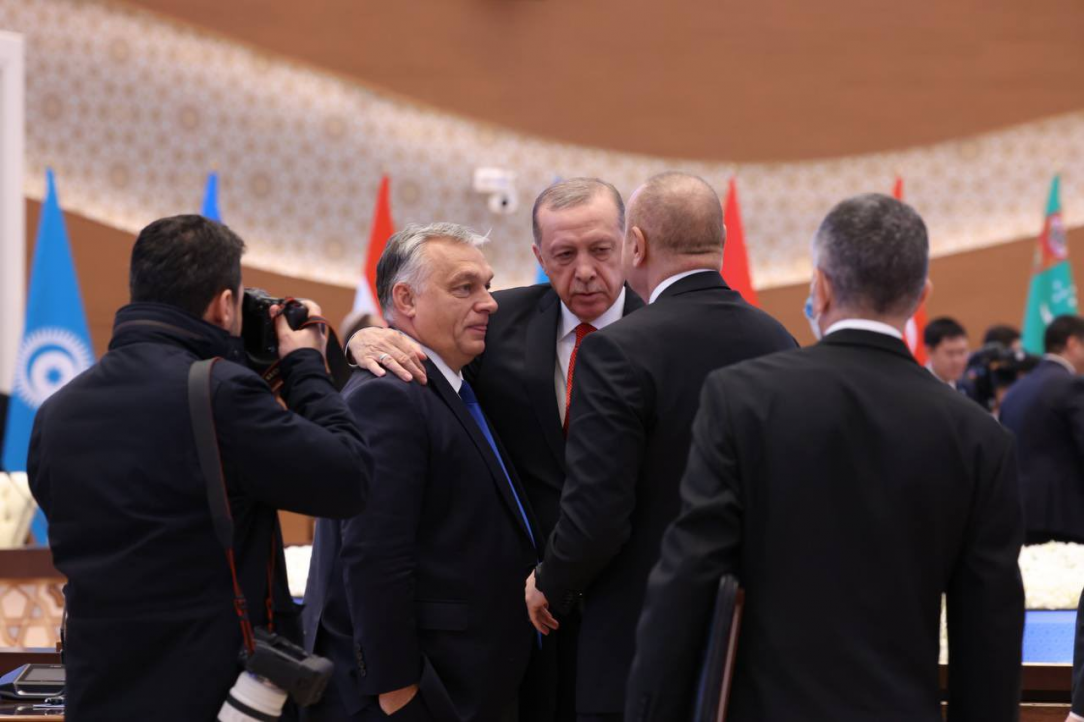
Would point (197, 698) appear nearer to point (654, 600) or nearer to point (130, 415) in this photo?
point (130, 415)

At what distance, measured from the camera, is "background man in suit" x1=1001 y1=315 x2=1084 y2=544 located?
5.42 m

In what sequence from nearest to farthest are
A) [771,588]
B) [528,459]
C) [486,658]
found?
[771,588]
[486,658]
[528,459]

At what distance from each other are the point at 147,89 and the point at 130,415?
262 inches

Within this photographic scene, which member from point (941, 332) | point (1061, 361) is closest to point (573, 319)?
point (1061, 361)

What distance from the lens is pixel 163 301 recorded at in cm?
214

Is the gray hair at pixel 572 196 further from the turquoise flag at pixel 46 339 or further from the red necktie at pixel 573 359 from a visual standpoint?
the turquoise flag at pixel 46 339

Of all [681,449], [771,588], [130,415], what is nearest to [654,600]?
[771,588]

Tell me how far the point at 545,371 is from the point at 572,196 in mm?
380

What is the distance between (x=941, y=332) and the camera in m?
6.75

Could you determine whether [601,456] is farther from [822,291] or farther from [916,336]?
[916,336]

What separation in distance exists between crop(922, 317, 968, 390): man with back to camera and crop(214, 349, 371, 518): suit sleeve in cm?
519

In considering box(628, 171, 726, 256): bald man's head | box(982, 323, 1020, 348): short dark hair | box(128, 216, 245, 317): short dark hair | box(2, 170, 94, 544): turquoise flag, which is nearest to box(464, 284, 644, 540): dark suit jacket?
box(628, 171, 726, 256): bald man's head

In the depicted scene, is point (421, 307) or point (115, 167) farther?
point (115, 167)

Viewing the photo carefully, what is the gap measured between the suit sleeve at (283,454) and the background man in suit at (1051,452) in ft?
13.4
